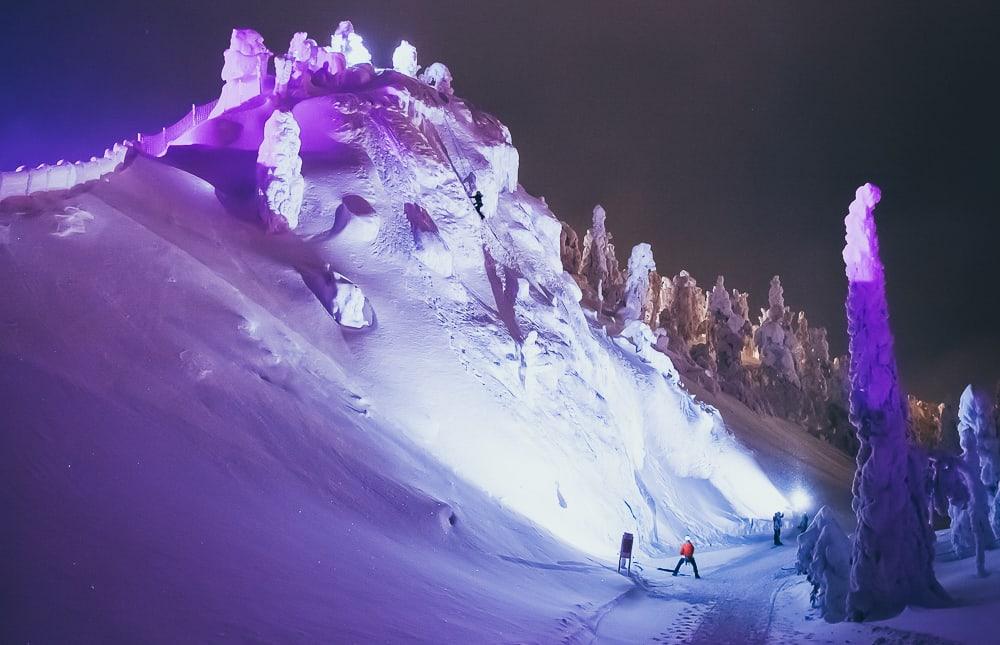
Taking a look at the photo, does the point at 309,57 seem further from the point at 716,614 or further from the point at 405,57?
the point at 716,614

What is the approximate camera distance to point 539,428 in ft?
86.4

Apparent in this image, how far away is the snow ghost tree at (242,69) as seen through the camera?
3672cm

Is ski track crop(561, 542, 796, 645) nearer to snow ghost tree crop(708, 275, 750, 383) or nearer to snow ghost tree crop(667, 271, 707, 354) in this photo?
snow ghost tree crop(708, 275, 750, 383)

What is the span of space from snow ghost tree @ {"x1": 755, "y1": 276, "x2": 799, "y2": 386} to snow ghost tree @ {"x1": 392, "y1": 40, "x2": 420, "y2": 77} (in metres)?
58.8

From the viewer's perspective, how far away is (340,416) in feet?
63.1

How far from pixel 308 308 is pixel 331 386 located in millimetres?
3979

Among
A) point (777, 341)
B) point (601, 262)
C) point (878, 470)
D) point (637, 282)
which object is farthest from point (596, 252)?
point (878, 470)

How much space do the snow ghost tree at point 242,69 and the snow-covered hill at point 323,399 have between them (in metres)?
0.17

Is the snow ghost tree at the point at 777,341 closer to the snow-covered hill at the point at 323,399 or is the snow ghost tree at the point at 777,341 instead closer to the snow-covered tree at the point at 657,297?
the snow-covered tree at the point at 657,297

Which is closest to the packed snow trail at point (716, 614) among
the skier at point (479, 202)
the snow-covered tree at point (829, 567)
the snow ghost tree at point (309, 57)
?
the snow-covered tree at point (829, 567)

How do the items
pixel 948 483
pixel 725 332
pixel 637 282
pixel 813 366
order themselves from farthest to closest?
pixel 813 366 → pixel 725 332 → pixel 637 282 → pixel 948 483

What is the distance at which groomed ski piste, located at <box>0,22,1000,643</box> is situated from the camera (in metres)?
9.84

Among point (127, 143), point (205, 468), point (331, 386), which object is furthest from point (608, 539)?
point (127, 143)

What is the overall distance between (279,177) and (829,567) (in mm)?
22578
